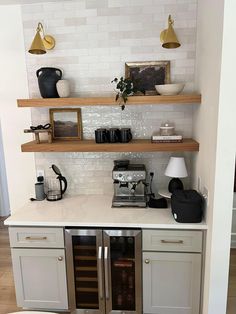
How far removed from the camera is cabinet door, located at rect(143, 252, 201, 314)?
73.0 inches

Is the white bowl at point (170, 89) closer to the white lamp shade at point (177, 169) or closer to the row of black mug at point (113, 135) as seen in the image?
the row of black mug at point (113, 135)

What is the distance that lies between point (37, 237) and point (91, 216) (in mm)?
448

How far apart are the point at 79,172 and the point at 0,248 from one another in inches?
62.6

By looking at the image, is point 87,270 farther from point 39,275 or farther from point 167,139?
point 167,139

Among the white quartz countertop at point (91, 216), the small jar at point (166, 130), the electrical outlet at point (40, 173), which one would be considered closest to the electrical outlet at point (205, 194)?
the white quartz countertop at point (91, 216)

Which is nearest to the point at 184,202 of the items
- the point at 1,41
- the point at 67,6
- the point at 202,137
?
the point at 202,137

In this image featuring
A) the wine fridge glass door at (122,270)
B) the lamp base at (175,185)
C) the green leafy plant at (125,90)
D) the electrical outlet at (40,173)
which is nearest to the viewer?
the wine fridge glass door at (122,270)

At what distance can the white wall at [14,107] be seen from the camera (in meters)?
2.27

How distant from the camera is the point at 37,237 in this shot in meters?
1.95

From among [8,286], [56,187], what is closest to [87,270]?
[56,187]

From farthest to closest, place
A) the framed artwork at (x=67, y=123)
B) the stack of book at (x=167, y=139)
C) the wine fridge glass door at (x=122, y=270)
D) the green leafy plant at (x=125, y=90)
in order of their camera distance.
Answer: the framed artwork at (x=67, y=123), the stack of book at (x=167, y=139), the green leafy plant at (x=125, y=90), the wine fridge glass door at (x=122, y=270)

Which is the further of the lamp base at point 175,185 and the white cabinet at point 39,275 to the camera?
the lamp base at point 175,185

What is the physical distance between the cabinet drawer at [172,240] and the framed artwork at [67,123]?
3.63 ft

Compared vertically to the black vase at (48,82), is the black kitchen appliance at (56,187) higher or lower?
lower
